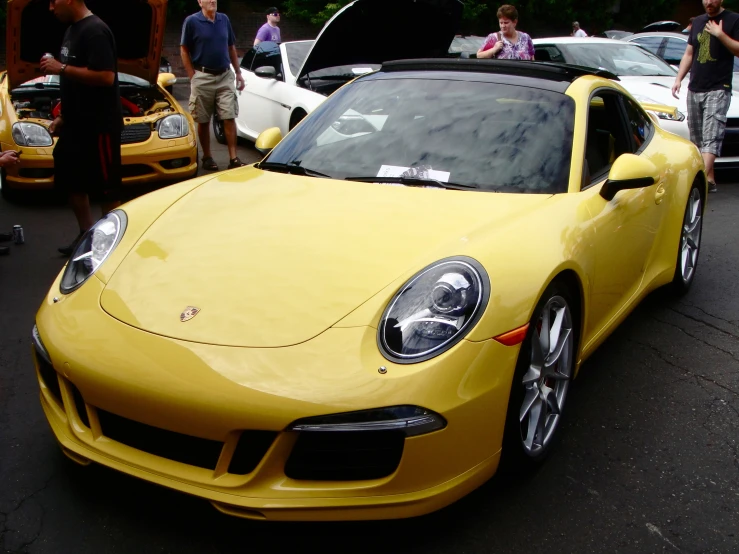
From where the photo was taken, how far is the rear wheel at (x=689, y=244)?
4613 millimetres

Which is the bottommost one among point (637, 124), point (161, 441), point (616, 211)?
point (161, 441)

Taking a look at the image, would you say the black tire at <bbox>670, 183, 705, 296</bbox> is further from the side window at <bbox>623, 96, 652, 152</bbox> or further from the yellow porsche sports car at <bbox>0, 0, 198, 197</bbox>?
the yellow porsche sports car at <bbox>0, 0, 198, 197</bbox>

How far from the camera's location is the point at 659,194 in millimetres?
3930

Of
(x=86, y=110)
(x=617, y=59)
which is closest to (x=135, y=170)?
(x=86, y=110)

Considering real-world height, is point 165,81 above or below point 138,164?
above

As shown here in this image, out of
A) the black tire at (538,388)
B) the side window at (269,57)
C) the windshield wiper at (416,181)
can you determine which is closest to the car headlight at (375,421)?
the black tire at (538,388)

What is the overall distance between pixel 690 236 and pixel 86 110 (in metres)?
3.88

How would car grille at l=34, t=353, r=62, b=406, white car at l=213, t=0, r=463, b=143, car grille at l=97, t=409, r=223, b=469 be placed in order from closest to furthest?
car grille at l=97, t=409, r=223, b=469 → car grille at l=34, t=353, r=62, b=406 → white car at l=213, t=0, r=463, b=143

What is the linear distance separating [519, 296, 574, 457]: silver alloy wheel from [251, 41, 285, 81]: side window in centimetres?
640

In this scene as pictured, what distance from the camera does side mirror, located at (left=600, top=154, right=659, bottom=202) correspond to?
3.23m

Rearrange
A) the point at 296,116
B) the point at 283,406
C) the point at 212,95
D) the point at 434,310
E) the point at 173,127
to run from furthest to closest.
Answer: the point at 212,95
the point at 296,116
the point at 173,127
the point at 434,310
the point at 283,406

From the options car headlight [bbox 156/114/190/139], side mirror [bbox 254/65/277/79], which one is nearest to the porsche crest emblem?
car headlight [bbox 156/114/190/139]

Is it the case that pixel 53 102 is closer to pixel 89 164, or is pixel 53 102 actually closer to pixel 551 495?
pixel 89 164

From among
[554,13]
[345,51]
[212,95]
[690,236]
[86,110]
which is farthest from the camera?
[554,13]
